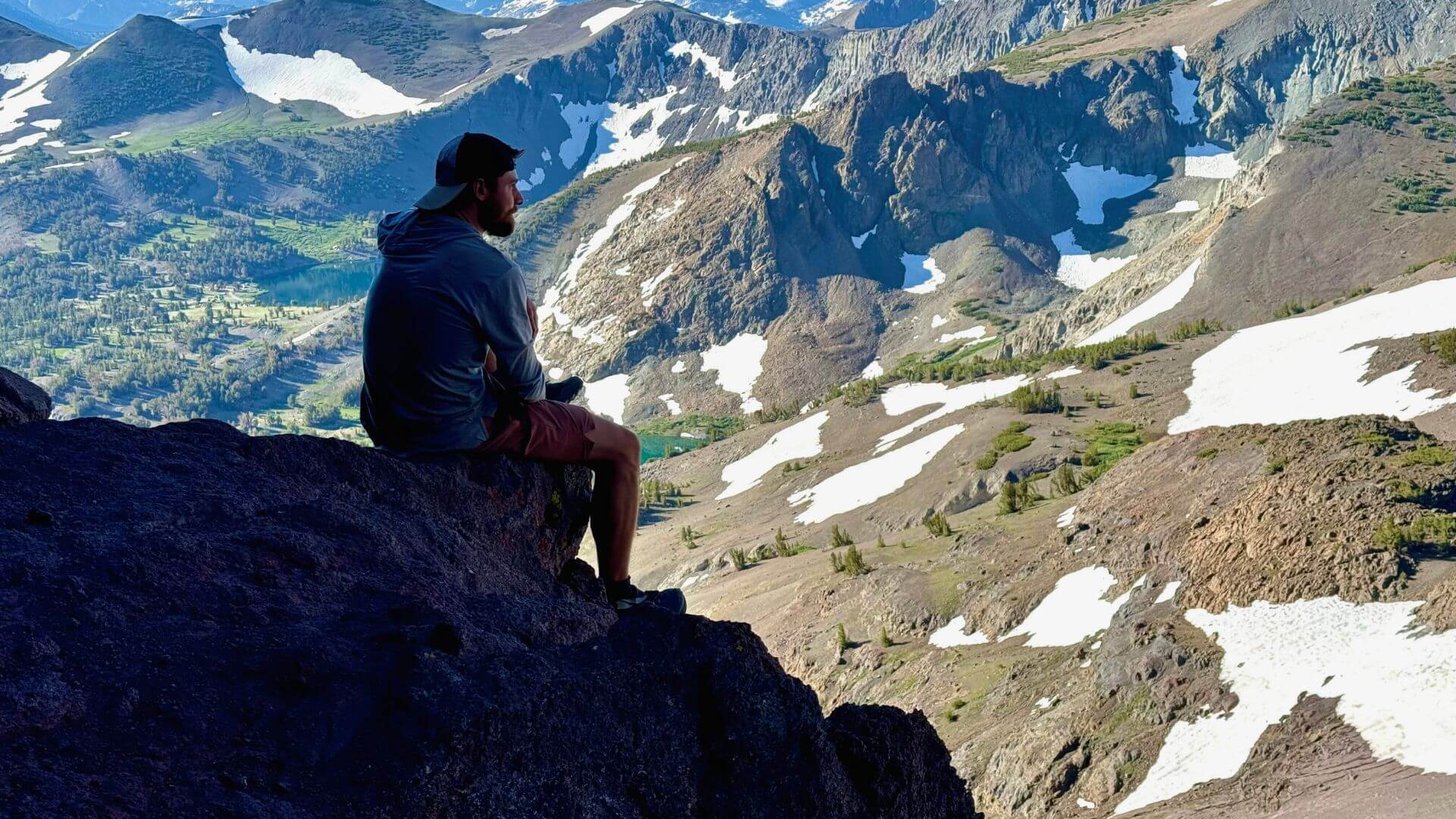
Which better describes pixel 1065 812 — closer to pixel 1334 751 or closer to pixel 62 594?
pixel 1334 751

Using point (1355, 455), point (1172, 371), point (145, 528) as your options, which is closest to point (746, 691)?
point (145, 528)

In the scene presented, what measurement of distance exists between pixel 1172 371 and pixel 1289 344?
11142mm

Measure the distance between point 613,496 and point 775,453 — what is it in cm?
10738

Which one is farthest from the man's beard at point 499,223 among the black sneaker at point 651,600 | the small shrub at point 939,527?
the small shrub at point 939,527

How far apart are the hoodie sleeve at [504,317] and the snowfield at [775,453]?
10007cm

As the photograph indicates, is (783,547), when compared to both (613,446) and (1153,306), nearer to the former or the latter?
(613,446)

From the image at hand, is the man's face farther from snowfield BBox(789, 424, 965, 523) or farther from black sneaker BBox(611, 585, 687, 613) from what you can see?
snowfield BBox(789, 424, 965, 523)

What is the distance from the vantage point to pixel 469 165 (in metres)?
9.52

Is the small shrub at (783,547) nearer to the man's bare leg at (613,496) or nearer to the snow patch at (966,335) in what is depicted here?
the man's bare leg at (613,496)

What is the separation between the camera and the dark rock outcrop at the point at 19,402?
10.0m

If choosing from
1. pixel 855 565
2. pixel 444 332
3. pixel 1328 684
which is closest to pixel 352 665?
pixel 444 332

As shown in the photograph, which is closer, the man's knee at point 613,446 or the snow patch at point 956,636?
the man's knee at point 613,446

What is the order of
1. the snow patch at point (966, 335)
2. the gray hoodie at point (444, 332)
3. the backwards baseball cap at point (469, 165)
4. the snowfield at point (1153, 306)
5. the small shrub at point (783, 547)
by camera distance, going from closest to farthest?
the gray hoodie at point (444, 332) < the backwards baseball cap at point (469, 165) < the small shrub at point (783, 547) < the snowfield at point (1153, 306) < the snow patch at point (966, 335)

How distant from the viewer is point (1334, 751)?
17.6 metres
